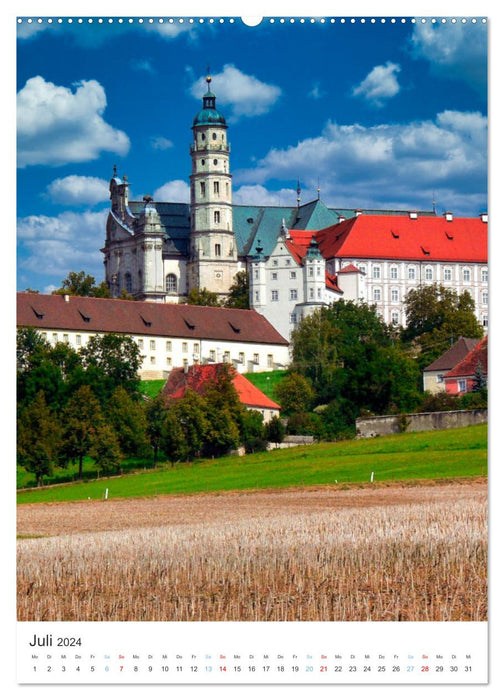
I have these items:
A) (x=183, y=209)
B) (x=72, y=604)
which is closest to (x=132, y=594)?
(x=72, y=604)

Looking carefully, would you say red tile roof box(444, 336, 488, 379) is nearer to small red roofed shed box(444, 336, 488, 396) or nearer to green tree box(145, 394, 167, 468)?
small red roofed shed box(444, 336, 488, 396)

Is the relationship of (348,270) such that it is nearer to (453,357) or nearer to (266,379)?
(266,379)

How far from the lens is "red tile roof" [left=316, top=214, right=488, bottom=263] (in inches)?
4619

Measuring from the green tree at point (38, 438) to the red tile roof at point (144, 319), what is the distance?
3869 centimetres

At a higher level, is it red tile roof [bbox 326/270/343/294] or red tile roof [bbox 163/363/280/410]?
red tile roof [bbox 326/270/343/294]

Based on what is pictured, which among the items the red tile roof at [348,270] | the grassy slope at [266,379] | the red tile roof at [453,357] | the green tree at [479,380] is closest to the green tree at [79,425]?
the green tree at [479,380]

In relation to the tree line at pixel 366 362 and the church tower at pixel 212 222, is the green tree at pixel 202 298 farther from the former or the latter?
the tree line at pixel 366 362

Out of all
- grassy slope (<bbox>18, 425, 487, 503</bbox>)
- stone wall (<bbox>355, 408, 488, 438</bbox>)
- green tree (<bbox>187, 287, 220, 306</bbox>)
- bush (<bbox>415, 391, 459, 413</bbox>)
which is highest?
green tree (<bbox>187, 287, 220, 306</bbox>)

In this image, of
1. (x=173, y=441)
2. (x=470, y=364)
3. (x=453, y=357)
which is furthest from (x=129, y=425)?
(x=453, y=357)

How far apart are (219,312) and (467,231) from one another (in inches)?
935

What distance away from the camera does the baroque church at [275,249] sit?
118000 millimetres

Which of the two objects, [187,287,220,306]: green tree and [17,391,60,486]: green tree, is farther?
[187,287,220,306]: green tree

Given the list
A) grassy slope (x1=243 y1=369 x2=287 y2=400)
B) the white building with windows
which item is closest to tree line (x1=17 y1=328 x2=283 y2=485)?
grassy slope (x1=243 y1=369 x2=287 y2=400)

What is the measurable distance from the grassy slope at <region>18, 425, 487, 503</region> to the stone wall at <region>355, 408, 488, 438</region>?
1764 millimetres
